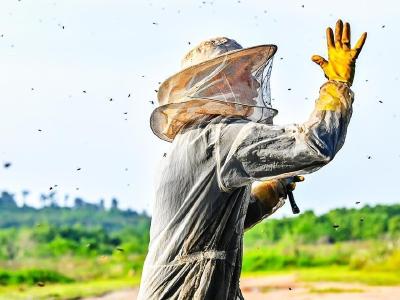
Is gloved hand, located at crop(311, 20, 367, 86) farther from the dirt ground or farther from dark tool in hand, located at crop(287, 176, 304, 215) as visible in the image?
the dirt ground

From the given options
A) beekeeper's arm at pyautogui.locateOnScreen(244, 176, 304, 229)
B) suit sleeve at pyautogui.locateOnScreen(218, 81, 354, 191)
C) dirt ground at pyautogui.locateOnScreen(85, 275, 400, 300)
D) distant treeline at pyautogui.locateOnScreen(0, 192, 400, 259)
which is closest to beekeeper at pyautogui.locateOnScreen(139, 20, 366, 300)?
suit sleeve at pyautogui.locateOnScreen(218, 81, 354, 191)

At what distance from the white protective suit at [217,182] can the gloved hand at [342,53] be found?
41 millimetres

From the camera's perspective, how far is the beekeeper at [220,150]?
11.3ft

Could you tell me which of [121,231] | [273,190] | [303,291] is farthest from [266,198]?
[121,231]

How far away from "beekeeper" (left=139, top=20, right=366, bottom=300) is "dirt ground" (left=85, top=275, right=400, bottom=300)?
9.60 m

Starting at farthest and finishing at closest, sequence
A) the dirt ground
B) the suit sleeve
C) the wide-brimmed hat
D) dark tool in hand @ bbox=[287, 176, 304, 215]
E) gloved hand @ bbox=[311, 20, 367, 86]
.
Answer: the dirt ground
dark tool in hand @ bbox=[287, 176, 304, 215]
the wide-brimmed hat
gloved hand @ bbox=[311, 20, 367, 86]
the suit sleeve

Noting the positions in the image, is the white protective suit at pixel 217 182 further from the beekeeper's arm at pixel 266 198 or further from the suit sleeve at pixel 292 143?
the beekeeper's arm at pixel 266 198

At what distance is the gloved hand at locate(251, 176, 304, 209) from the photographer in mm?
4125

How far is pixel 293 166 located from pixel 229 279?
1.64ft

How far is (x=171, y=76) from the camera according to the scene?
146 inches

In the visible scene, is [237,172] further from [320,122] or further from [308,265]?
[308,265]

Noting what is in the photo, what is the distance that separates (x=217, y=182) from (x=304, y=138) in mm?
369

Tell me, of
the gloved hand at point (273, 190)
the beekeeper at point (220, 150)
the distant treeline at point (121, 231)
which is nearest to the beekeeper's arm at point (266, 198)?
the gloved hand at point (273, 190)

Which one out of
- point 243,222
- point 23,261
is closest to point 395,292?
point 23,261
